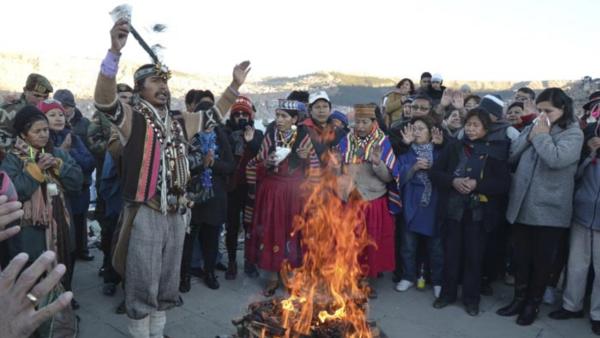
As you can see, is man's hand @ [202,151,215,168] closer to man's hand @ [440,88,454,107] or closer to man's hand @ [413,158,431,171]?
man's hand @ [413,158,431,171]

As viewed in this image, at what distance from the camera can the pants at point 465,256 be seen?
17.5 ft

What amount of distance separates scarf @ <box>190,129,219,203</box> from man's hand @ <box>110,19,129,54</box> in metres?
1.91

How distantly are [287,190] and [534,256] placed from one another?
2.87 m

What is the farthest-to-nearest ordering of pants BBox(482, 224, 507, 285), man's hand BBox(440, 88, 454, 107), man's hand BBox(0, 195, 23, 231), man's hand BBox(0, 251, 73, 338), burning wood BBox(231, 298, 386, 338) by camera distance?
man's hand BBox(440, 88, 454, 107), pants BBox(482, 224, 507, 285), burning wood BBox(231, 298, 386, 338), man's hand BBox(0, 195, 23, 231), man's hand BBox(0, 251, 73, 338)

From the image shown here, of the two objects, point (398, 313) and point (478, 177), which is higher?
point (478, 177)

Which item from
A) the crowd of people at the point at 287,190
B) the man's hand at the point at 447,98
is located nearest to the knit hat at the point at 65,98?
the crowd of people at the point at 287,190

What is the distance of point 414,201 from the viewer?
5.85m

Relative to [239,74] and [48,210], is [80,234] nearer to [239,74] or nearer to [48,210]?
[48,210]

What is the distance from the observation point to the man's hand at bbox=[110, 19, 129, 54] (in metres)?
3.37

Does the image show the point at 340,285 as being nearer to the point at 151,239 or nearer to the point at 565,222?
the point at 151,239

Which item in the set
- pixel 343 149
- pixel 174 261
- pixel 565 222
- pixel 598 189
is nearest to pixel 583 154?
pixel 598 189

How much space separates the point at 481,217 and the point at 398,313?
1430 mm

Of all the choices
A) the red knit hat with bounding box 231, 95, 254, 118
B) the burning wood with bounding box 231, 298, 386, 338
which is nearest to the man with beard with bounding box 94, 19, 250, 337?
the burning wood with bounding box 231, 298, 386, 338

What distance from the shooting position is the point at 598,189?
489cm
